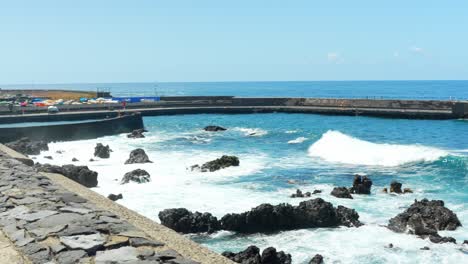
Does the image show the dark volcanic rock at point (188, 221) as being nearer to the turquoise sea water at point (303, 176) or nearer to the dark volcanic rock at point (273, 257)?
the turquoise sea water at point (303, 176)

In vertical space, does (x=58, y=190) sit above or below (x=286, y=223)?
above

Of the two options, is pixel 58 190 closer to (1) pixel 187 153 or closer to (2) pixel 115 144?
(1) pixel 187 153

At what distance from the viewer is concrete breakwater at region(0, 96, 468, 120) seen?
56.5 metres

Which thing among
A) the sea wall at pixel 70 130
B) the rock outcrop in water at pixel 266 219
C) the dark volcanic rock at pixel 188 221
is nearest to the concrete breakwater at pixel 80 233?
the dark volcanic rock at pixel 188 221

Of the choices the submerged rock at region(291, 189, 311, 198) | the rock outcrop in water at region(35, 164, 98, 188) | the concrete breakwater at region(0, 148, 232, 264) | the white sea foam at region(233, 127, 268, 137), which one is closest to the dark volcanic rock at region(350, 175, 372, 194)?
the submerged rock at region(291, 189, 311, 198)

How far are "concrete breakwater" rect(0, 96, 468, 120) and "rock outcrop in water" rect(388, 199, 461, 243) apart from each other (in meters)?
39.6

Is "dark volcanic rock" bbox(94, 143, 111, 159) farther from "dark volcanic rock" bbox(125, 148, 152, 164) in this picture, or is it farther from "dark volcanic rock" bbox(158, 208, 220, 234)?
"dark volcanic rock" bbox(158, 208, 220, 234)

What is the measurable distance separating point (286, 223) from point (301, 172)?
10249mm

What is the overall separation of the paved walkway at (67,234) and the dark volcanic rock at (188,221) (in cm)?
539

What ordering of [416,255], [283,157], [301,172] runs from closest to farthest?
[416,255] < [301,172] < [283,157]

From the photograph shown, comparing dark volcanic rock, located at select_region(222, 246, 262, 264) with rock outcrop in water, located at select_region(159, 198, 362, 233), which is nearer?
dark volcanic rock, located at select_region(222, 246, 262, 264)

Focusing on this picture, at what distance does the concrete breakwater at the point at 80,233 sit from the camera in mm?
5703

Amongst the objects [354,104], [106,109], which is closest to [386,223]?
[106,109]

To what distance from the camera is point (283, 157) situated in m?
31.0
